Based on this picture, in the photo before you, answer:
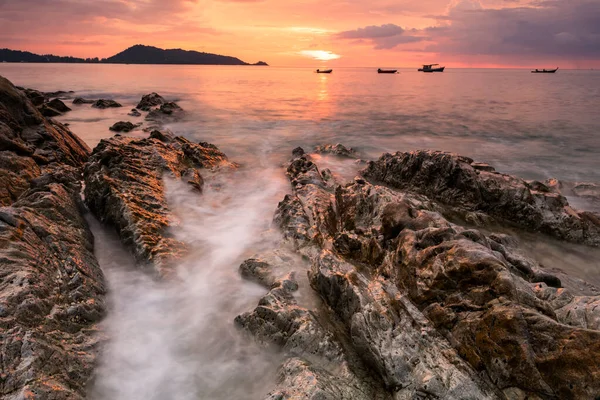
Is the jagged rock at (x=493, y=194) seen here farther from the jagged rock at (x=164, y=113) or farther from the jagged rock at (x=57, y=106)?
the jagged rock at (x=57, y=106)

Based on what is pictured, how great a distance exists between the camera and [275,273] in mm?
5945

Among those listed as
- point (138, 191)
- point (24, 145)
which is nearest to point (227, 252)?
point (138, 191)

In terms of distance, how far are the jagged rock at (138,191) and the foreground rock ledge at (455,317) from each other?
11.5 feet

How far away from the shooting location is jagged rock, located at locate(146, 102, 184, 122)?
967 inches

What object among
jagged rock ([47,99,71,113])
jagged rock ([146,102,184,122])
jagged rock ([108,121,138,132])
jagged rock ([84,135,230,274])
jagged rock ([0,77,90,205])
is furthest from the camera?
jagged rock ([47,99,71,113])

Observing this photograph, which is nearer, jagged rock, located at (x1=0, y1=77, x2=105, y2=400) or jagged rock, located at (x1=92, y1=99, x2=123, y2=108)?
jagged rock, located at (x1=0, y1=77, x2=105, y2=400)

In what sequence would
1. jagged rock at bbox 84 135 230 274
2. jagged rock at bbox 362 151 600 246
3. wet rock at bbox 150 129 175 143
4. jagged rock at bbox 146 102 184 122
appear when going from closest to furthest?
jagged rock at bbox 84 135 230 274 < jagged rock at bbox 362 151 600 246 < wet rock at bbox 150 129 175 143 < jagged rock at bbox 146 102 184 122

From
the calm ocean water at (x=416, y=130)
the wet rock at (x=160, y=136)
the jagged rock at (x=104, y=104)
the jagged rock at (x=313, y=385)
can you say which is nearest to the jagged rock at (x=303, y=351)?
the jagged rock at (x=313, y=385)

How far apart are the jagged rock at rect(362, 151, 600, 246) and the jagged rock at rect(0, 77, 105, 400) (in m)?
9.04

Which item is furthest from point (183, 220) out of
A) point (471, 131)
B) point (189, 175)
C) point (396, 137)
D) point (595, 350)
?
point (471, 131)

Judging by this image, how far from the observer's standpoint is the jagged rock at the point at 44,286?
341 centimetres

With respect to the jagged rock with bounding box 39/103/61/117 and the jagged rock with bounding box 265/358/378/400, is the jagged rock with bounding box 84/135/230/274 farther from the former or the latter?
the jagged rock with bounding box 39/103/61/117

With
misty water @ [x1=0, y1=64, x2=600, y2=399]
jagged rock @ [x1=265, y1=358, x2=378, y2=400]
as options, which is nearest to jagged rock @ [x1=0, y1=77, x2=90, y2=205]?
misty water @ [x1=0, y1=64, x2=600, y2=399]

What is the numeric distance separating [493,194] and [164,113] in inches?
984
